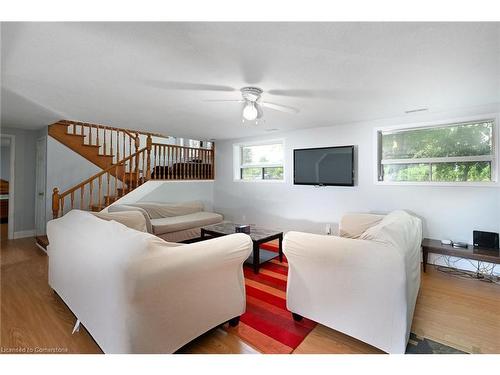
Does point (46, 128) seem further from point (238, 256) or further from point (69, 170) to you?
point (238, 256)

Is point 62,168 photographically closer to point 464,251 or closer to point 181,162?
point 181,162

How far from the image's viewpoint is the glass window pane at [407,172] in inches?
A: 129

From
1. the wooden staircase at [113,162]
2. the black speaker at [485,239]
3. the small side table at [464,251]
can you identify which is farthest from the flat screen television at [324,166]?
the wooden staircase at [113,162]

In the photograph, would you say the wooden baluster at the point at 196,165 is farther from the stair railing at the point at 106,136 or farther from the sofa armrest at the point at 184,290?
the sofa armrest at the point at 184,290

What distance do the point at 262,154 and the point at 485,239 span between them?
12.2 ft

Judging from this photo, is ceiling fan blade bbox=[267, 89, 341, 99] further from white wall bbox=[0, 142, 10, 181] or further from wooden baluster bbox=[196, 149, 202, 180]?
white wall bbox=[0, 142, 10, 181]

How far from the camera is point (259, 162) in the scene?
5.14 meters

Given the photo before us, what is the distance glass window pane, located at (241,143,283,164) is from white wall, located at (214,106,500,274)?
0.26 metres

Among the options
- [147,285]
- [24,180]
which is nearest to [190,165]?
[24,180]

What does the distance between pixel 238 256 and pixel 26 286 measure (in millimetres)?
2480

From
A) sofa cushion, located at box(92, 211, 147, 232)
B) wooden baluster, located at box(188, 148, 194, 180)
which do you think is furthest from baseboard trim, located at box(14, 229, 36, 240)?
wooden baluster, located at box(188, 148, 194, 180)

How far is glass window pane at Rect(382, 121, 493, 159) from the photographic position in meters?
2.94
